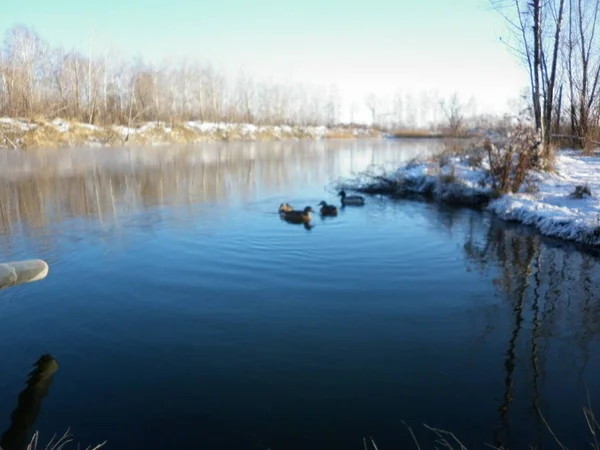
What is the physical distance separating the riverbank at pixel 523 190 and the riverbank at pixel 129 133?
17.1 meters

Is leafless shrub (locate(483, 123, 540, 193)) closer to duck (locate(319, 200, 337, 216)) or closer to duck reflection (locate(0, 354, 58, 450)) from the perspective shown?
duck (locate(319, 200, 337, 216))

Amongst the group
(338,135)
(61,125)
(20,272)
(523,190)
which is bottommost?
(523,190)

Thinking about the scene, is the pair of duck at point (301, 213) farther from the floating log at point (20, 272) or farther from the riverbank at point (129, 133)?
the riverbank at point (129, 133)

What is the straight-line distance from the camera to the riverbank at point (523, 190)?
1175cm

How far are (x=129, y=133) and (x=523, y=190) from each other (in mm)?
46544

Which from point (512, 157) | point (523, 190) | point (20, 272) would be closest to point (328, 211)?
point (512, 157)

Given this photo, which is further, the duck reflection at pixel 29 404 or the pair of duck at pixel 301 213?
the pair of duck at pixel 301 213

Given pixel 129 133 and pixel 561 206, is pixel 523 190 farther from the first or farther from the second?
pixel 129 133

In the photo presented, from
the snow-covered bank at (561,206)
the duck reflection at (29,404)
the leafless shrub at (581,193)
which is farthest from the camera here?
the leafless shrub at (581,193)

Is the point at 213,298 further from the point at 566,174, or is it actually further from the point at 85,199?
the point at 566,174

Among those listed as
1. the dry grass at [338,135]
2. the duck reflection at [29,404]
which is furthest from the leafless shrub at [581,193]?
the dry grass at [338,135]

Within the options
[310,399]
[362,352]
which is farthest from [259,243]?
[310,399]

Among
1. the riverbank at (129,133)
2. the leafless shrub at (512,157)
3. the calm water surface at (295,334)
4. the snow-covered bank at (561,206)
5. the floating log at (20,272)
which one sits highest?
the riverbank at (129,133)

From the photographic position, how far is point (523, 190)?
15.4 m
